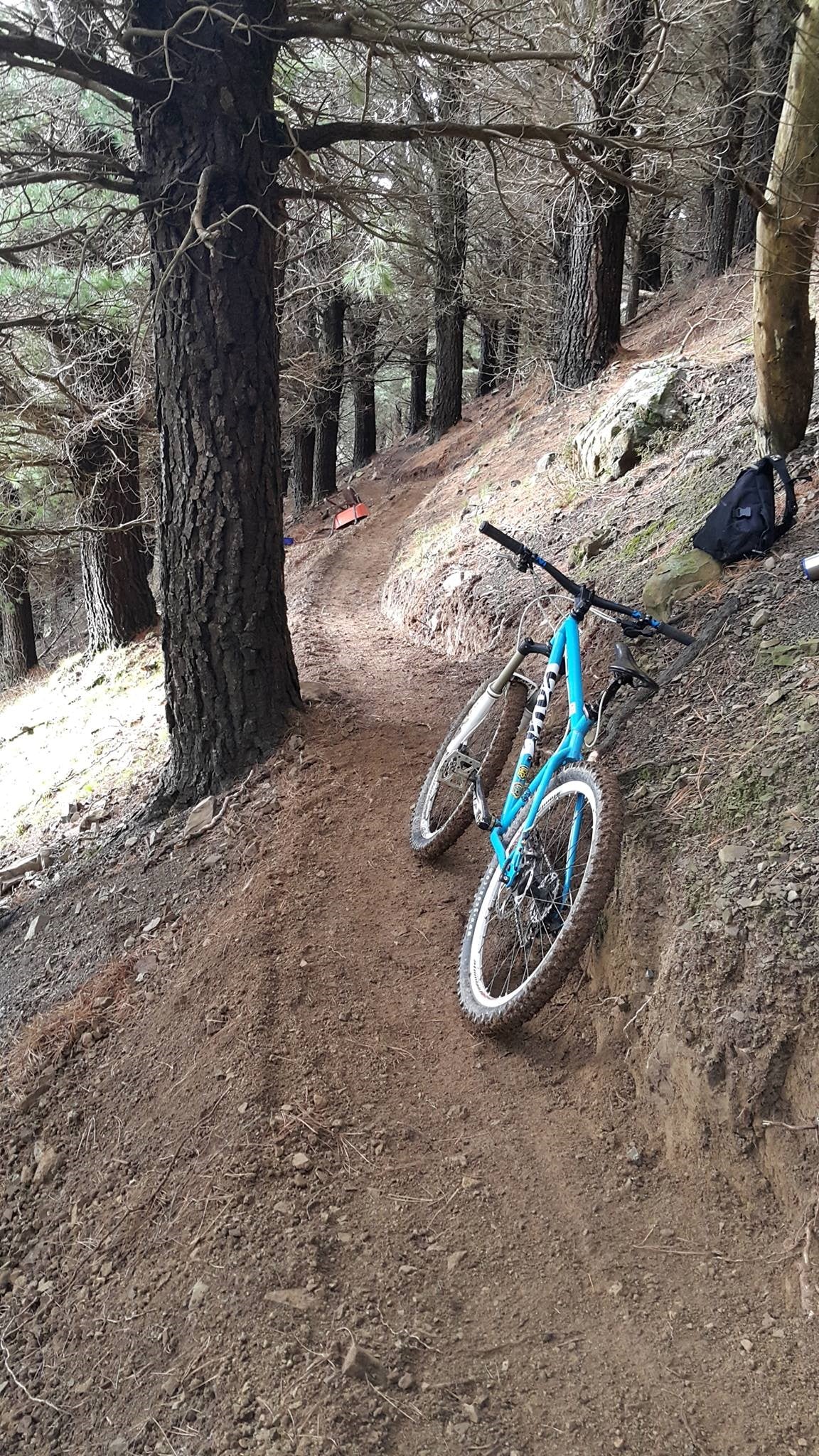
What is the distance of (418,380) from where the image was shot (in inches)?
909

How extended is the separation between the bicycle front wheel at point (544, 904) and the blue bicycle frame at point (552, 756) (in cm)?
2

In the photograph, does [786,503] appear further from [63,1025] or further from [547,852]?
[63,1025]

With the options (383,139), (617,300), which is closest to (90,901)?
(383,139)

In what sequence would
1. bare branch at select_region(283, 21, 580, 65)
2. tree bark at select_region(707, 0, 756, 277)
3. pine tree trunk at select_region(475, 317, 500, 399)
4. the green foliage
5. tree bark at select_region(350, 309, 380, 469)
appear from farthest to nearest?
pine tree trunk at select_region(475, 317, 500, 399)
tree bark at select_region(350, 309, 380, 469)
the green foliage
tree bark at select_region(707, 0, 756, 277)
bare branch at select_region(283, 21, 580, 65)

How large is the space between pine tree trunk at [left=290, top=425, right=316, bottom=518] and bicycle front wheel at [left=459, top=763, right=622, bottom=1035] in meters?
17.6

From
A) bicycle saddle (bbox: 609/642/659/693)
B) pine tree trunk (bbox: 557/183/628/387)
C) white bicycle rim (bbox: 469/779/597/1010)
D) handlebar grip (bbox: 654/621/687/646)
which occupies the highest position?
pine tree trunk (bbox: 557/183/628/387)

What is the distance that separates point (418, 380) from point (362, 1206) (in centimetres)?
2307

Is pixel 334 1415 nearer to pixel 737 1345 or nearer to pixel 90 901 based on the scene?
pixel 737 1345

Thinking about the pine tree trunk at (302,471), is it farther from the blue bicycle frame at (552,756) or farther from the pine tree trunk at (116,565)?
the blue bicycle frame at (552,756)

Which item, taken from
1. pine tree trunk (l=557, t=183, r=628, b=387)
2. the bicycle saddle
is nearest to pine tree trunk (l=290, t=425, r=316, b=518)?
pine tree trunk (l=557, t=183, r=628, b=387)

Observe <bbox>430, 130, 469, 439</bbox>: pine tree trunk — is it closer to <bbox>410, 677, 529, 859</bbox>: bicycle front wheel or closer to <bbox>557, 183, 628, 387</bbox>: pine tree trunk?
<bbox>557, 183, 628, 387</bbox>: pine tree trunk

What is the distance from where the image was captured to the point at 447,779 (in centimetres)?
456

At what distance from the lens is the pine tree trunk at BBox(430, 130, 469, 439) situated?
44.8 feet

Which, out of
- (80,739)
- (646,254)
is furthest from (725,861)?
(646,254)
